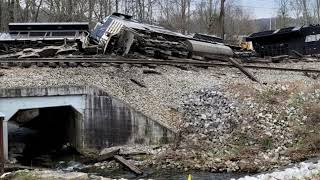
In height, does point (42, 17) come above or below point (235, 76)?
above

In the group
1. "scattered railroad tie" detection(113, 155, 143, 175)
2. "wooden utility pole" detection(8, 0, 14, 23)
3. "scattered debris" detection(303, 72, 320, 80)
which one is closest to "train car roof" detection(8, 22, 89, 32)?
"scattered debris" detection(303, 72, 320, 80)

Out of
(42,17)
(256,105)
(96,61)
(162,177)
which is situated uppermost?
(42,17)

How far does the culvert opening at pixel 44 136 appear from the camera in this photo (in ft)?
53.3

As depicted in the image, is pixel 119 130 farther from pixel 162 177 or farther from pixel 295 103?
pixel 295 103

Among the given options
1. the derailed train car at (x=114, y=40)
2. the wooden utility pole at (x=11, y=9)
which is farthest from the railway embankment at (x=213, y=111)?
the wooden utility pole at (x=11, y=9)

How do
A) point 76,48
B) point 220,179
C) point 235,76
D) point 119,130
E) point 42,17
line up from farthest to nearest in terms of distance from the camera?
point 42,17 < point 76,48 < point 235,76 < point 119,130 < point 220,179

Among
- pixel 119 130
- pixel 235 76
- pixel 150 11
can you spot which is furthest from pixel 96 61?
pixel 150 11

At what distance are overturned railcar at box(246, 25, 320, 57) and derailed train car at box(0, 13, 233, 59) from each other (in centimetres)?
749

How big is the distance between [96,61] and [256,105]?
19.7 feet

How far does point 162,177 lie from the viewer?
13.2m

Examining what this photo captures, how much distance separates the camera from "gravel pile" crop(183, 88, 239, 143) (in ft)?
51.6

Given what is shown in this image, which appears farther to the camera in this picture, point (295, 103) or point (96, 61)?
point (96, 61)

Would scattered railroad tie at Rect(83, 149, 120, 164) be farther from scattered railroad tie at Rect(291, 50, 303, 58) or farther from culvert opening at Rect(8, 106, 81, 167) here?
scattered railroad tie at Rect(291, 50, 303, 58)

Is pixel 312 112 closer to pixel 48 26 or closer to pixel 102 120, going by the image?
pixel 102 120
